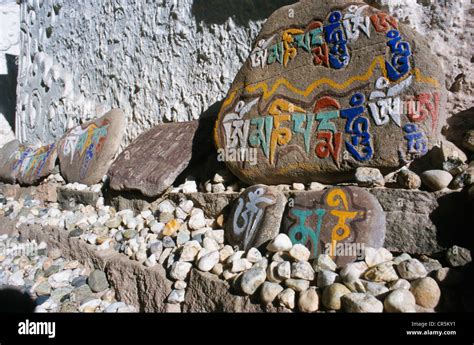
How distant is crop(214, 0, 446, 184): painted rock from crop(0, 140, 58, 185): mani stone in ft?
7.70

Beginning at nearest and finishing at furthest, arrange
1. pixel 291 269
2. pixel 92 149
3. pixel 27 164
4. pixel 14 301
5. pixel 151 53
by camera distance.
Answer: pixel 291 269 → pixel 14 301 → pixel 151 53 → pixel 92 149 → pixel 27 164

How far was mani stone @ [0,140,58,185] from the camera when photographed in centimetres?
363

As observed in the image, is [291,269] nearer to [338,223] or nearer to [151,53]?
[338,223]

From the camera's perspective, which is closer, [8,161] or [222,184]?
[222,184]

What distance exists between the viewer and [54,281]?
80.5 inches

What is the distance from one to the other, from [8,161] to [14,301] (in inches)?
121

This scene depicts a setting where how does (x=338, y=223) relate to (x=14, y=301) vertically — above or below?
above

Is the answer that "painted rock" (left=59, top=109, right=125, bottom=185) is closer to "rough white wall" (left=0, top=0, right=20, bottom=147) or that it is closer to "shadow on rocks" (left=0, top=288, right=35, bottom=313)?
"shadow on rocks" (left=0, top=288, right=35, bottom=313)

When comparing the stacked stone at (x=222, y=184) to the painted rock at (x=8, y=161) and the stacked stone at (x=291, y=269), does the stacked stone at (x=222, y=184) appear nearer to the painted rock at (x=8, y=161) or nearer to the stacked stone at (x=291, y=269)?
the stacked stone at (x=291, y=269)

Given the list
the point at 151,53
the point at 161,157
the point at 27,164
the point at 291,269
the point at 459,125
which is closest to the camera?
the point at 291,269

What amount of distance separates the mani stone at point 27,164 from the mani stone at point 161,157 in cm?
130

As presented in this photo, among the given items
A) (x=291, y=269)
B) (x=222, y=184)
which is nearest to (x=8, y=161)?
(x=222, y=184)

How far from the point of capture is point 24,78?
5.27 m

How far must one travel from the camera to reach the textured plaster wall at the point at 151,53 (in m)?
1.66
